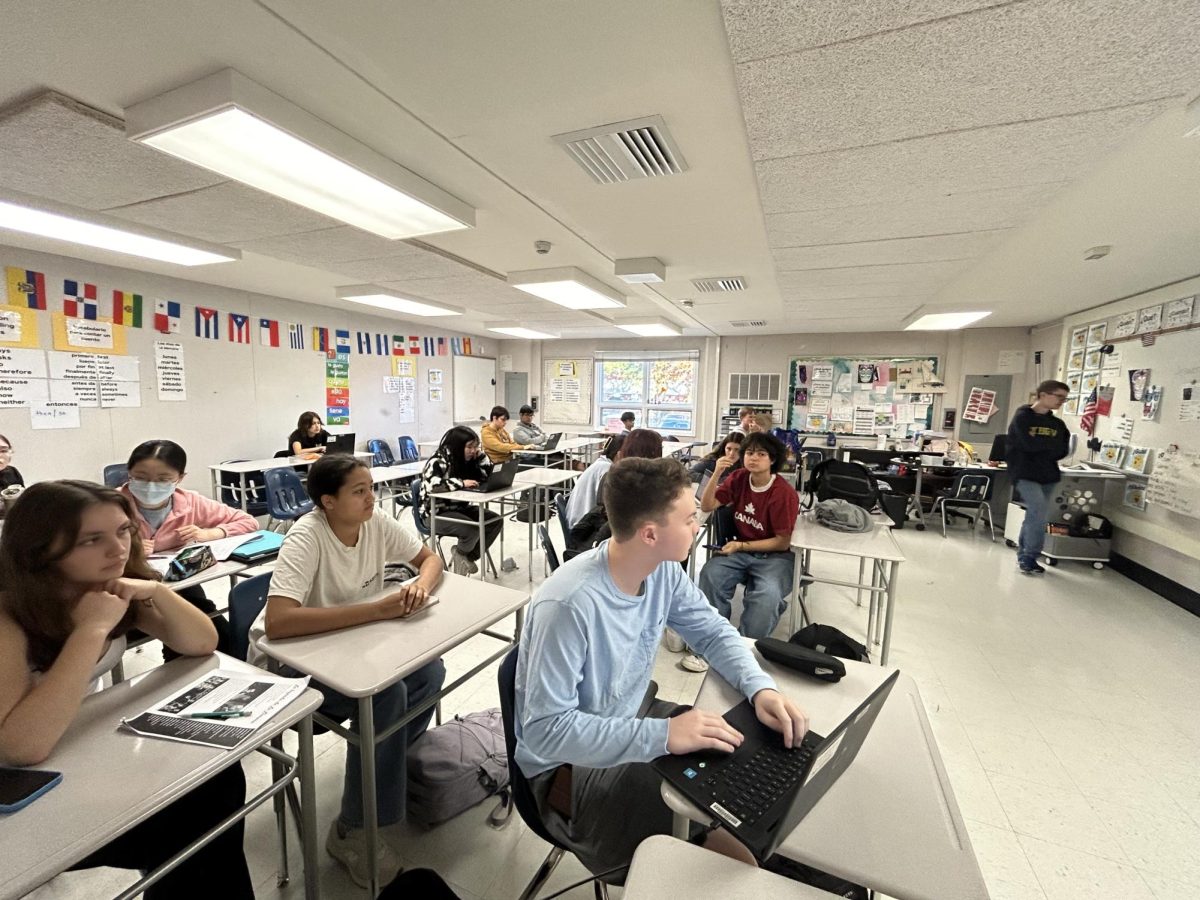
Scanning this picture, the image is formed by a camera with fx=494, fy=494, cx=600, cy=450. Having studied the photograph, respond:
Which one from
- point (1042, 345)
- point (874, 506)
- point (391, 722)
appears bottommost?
point (391, 722)

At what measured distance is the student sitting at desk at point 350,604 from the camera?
5.08 feet

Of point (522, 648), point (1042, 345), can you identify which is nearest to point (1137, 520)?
point (1042, 345)

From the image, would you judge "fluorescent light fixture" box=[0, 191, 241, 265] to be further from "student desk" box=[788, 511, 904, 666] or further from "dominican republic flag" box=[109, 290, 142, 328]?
"student desk" box=[788, 511, 904, 666]

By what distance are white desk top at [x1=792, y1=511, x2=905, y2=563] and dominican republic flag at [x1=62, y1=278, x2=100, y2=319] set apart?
625cm

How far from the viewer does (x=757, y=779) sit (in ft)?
3.20

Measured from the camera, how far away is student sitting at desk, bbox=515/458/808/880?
1046 mm

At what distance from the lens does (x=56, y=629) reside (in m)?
1.13

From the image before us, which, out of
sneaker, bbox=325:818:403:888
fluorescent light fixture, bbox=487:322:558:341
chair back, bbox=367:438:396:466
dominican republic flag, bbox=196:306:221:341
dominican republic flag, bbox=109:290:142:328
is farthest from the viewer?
fluorescent light fixture, bbox=487:322:558:341

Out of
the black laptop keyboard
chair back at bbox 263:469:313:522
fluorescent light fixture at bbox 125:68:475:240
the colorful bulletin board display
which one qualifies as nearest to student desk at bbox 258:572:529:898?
the black laptop keyboard

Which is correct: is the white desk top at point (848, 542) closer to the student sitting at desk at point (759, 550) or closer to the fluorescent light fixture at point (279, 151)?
the student sitting at desk at point (759, 550)

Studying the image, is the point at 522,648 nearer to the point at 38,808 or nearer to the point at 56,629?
the point at 38,808

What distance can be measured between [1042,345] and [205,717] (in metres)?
8.78

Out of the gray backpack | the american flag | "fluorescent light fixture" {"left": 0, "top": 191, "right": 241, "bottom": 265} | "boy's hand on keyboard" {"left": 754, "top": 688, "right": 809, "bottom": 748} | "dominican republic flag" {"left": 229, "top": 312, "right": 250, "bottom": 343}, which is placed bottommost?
the gray backpack

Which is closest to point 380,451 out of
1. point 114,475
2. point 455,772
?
point 114,475
